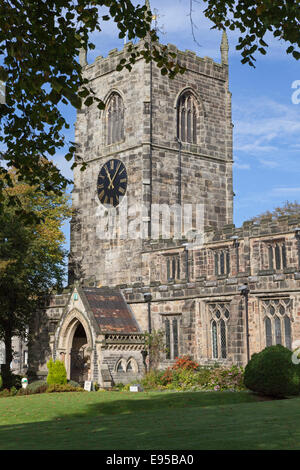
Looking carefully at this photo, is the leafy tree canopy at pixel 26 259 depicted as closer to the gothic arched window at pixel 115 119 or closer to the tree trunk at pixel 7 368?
the tree trunk at pixel 7 368

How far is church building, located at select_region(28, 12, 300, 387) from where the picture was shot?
30.8m

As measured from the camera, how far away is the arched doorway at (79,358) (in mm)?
35781

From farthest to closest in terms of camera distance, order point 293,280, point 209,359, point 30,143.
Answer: point 209,359 < point 293,280 < point 30,143

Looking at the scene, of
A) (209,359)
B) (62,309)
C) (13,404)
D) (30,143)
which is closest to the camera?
(30,143)

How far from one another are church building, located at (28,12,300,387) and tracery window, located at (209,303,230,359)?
0.05 metres

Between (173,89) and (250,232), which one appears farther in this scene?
(173,89)

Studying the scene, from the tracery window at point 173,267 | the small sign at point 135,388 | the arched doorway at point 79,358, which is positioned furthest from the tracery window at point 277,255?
the arched doorway at point 79,358

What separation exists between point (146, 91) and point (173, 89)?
244 cm

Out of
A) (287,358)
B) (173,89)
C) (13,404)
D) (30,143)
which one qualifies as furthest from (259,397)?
(173,89)

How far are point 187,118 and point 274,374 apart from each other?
80.3ft

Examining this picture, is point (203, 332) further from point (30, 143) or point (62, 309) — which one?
point (30, 143)

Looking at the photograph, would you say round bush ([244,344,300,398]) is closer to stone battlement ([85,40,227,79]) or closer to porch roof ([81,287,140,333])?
porch roof ([81,287,140,333])

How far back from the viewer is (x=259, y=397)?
24.3 metres

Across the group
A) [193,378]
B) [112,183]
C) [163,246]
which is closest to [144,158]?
[112,183]
